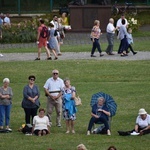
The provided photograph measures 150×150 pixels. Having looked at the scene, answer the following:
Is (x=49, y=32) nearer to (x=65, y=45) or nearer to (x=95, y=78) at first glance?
(x=95, y=78)

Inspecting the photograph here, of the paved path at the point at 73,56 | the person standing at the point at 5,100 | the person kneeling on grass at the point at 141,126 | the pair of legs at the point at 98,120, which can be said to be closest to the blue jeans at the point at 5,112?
the person standing at the point at 5,100

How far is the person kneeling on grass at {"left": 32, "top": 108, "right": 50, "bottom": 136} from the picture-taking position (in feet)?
80.4

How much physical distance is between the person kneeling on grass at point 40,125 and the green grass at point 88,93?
0.27 meters

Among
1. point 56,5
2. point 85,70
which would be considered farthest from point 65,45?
point 56,5

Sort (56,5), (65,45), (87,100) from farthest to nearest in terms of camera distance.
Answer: (56,5) < (65,45) < (87,100)

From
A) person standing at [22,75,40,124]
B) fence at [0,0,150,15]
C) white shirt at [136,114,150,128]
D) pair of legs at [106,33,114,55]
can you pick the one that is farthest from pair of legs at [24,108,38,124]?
fence at [0,0,150,15]

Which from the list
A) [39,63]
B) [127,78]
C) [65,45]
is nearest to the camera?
[127,78]

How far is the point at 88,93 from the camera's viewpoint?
105 feet

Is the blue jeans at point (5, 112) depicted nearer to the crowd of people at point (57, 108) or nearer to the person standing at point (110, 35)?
the crowd of people at point (57, 108)

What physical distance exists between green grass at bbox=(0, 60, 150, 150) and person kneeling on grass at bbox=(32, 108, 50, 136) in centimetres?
27

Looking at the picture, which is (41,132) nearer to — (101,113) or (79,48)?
(101,113)

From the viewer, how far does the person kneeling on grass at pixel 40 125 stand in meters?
24.5

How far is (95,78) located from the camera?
35812 mm

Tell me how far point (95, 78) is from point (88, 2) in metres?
20.6
